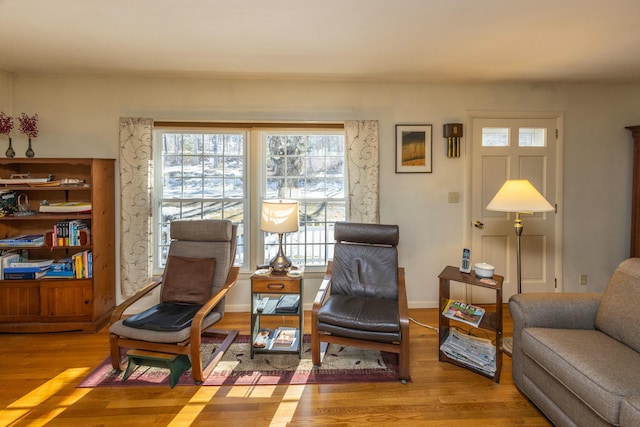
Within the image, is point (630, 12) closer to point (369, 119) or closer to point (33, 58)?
point (369, 119)

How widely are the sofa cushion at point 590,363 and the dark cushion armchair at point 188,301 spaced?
2062 mm

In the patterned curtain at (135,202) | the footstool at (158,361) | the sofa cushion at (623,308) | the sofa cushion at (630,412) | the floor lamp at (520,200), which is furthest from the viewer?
the patterned curtain at (135,202)

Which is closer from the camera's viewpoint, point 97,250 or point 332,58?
point 332,58

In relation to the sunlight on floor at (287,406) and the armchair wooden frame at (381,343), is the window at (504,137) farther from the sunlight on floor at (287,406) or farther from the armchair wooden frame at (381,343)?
the sunlight on floor at (287,406)

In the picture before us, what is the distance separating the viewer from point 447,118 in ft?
11.7

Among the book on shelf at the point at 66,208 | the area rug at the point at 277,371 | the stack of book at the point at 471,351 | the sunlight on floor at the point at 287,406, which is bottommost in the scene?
the sunlight on floor at the point at 287,406

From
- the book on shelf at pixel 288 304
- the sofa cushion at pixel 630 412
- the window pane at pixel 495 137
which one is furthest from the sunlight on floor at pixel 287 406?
the window pane at pixel 495 137

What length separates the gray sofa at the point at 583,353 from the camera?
1481 millimetres

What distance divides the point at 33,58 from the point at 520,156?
4.70m

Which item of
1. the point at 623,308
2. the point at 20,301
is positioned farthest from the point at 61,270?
the point at 623,308

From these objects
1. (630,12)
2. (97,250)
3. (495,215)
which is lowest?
(97,250)

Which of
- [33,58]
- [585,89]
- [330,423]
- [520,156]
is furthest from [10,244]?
[585,89]

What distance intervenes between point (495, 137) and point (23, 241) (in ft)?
15.3

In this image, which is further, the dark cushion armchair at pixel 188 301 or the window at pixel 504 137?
the window at pixel 504 137
